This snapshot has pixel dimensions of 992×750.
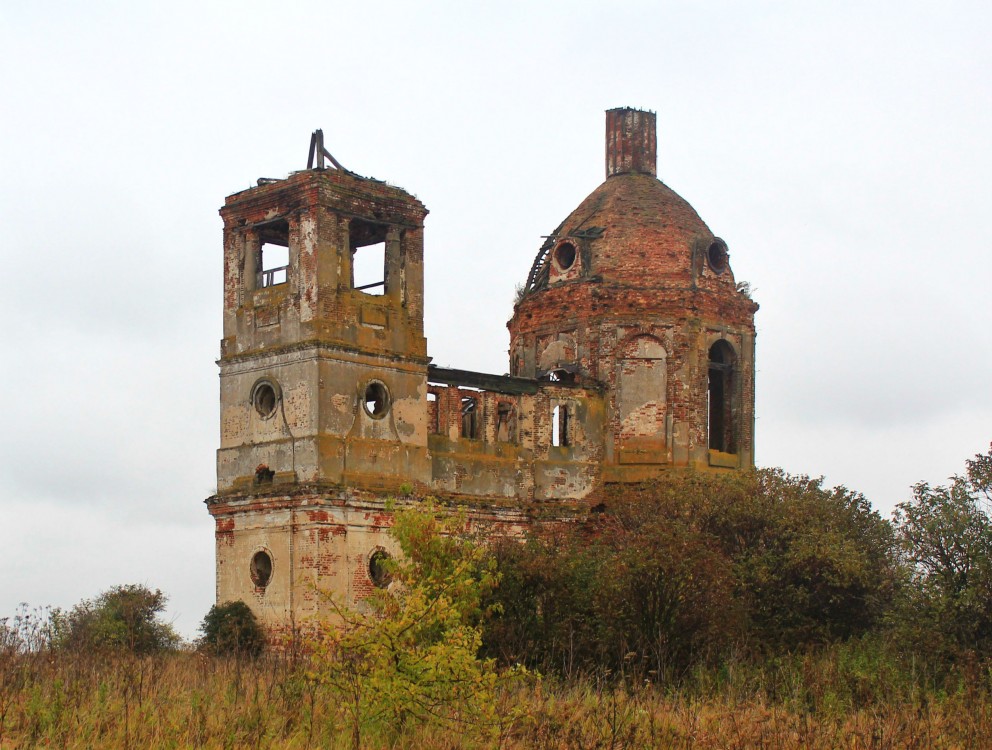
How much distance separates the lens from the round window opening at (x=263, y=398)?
31.6 meters

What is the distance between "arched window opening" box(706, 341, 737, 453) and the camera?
1487 inches

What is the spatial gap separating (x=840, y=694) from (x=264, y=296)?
1494 cm

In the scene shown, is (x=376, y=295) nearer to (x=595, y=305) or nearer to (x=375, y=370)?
(x=375, y=370)

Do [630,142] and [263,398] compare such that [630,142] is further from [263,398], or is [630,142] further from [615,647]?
[615,647]

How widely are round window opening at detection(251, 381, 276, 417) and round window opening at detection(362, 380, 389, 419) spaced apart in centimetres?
186

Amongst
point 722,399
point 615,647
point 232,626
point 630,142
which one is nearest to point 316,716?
point 615,647

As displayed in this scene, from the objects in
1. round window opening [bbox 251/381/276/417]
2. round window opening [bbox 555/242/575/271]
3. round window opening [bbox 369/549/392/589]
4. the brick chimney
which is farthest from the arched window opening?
round window opening [bbox 251/381/276/417]

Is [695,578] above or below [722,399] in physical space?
below

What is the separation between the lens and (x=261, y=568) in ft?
101

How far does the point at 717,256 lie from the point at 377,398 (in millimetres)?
10241

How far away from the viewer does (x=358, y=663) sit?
15.9 metres

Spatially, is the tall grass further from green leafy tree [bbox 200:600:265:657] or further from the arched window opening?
the arched window opening

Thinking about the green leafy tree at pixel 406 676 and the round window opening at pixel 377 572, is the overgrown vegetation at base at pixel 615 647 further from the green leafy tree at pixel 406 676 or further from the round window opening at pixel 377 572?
the round window opening at pixel 377 572

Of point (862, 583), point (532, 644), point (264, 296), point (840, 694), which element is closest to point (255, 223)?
point (264, 296)
